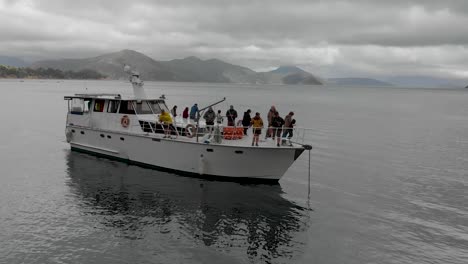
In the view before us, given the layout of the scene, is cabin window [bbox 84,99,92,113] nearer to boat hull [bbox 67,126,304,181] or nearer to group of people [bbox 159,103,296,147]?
boat hull [bbox 67,126,304,181]

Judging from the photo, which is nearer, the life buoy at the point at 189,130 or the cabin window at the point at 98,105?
the life buoy at the point at 189,130

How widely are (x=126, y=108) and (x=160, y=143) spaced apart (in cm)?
437

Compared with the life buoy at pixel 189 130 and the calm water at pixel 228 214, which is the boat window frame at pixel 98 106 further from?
the life buoy at pixel 189 130

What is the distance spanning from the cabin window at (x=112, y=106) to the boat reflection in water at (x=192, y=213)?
436 centimetres

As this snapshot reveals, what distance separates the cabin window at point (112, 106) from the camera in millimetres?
25094

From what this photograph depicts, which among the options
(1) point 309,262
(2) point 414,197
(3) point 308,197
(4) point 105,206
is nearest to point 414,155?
(2) point 414,197

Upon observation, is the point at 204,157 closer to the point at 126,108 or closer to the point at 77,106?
the point at 126,108

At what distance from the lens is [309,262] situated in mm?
12938

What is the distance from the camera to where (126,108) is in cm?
2467

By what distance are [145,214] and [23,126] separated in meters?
35.7

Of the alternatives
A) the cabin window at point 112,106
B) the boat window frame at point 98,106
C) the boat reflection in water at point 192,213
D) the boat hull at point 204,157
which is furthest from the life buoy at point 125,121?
the boat reflection in water at point 192,213

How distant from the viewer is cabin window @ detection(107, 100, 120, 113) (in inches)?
988

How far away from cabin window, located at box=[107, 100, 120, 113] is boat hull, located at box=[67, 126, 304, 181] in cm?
157

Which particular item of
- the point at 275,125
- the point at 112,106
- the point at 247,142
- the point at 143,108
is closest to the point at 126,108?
the point at 143,108
